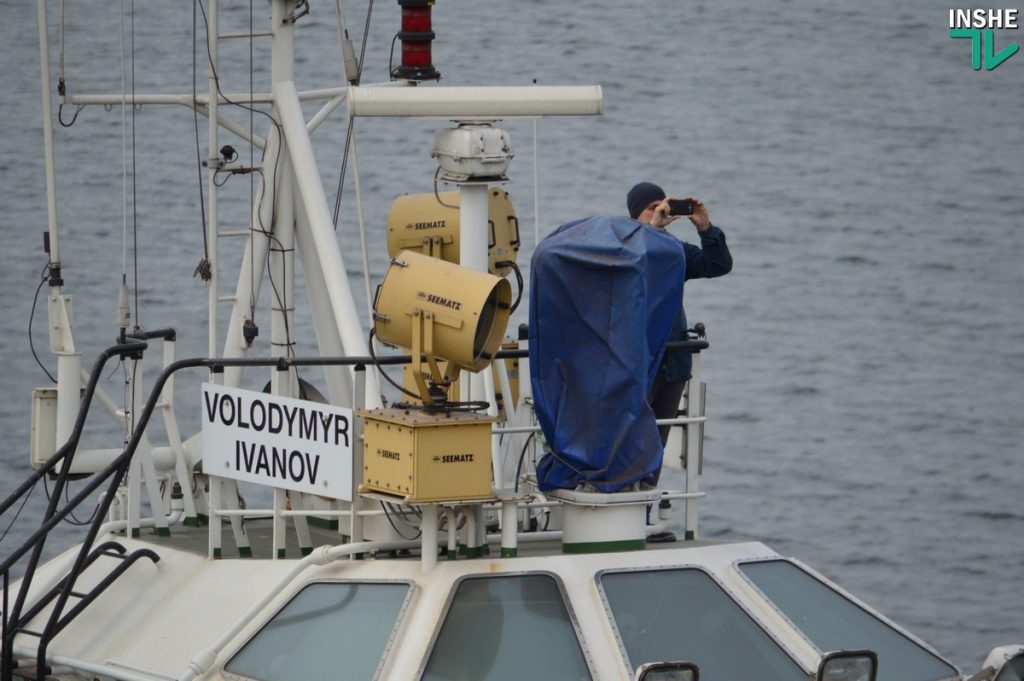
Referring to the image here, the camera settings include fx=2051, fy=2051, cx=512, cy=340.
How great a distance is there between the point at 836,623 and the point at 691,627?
2.83 feet

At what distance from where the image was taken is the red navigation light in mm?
10219

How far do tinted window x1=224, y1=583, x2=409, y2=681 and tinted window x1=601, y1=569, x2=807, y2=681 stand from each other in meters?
1.01

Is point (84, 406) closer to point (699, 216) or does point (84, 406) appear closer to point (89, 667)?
point (89, 667)

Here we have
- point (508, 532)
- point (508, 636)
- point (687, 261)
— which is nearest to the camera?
point (508, 636)

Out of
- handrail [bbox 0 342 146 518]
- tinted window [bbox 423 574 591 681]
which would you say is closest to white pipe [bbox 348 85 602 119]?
handrail [bbox 0 342 146 518]

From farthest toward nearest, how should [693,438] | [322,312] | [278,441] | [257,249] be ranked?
[322,312] < [257,249] < [693,438] < [278,441]

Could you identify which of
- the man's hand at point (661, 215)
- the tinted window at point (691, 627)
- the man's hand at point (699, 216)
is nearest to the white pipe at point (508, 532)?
the tinted window at point (691, 627)

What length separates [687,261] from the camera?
1061 centimetres

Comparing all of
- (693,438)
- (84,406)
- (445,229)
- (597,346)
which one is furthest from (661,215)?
(84,406)

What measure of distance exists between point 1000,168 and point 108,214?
1237 cm

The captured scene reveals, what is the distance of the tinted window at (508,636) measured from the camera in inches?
346

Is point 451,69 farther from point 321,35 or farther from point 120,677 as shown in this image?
point 120,677

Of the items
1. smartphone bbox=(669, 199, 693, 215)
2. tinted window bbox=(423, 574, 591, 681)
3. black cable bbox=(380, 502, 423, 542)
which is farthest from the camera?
smartphone bbox=(669, 199, 693, 215)

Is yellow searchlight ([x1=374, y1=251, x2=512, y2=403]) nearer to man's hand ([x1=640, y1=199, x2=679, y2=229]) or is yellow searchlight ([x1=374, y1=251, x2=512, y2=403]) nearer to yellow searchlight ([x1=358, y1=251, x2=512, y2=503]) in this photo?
yellow searchlight ([x1=358, y1=251, x2=512, y2=503])
